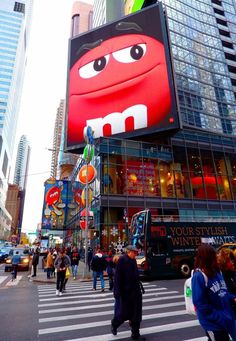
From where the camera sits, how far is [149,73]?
104ft

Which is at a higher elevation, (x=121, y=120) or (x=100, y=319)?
(x=121, y=120)

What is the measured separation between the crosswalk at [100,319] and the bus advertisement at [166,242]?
542cm

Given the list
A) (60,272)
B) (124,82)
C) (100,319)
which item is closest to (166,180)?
(124,82)

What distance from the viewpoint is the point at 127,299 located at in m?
5.22

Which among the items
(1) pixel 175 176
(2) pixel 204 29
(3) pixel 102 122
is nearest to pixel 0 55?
(2) pixel 204 29

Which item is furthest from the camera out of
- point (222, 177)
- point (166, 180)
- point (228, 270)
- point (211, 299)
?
point (222, 177)

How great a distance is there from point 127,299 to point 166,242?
11574 millimetres

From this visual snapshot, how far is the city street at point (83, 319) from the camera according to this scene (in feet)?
17.8

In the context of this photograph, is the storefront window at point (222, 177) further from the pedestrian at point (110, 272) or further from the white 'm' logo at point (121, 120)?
the pedestrian at point (110, 272)

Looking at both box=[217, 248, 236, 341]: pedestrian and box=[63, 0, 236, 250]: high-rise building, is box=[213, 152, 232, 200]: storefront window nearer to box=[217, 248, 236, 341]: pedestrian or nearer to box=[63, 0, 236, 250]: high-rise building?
box=[63, 0, 236, 250]: high-rise building

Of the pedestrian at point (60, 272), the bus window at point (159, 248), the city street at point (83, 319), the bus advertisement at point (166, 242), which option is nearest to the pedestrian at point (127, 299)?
the city street at point (83, 319)

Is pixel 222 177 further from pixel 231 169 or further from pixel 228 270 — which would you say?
pixel 228 270

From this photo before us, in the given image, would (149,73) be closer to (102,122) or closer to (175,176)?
(102,122)

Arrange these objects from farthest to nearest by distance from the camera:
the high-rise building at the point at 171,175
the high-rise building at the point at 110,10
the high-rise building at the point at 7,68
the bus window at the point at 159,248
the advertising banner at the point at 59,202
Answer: the high-rise building at the point at 7,68, the high-rise building at the point at 110,10, the advertising banner at the point at 59,202, the high-rise building at the point at 171,175, the bus window at the point at 159,248
